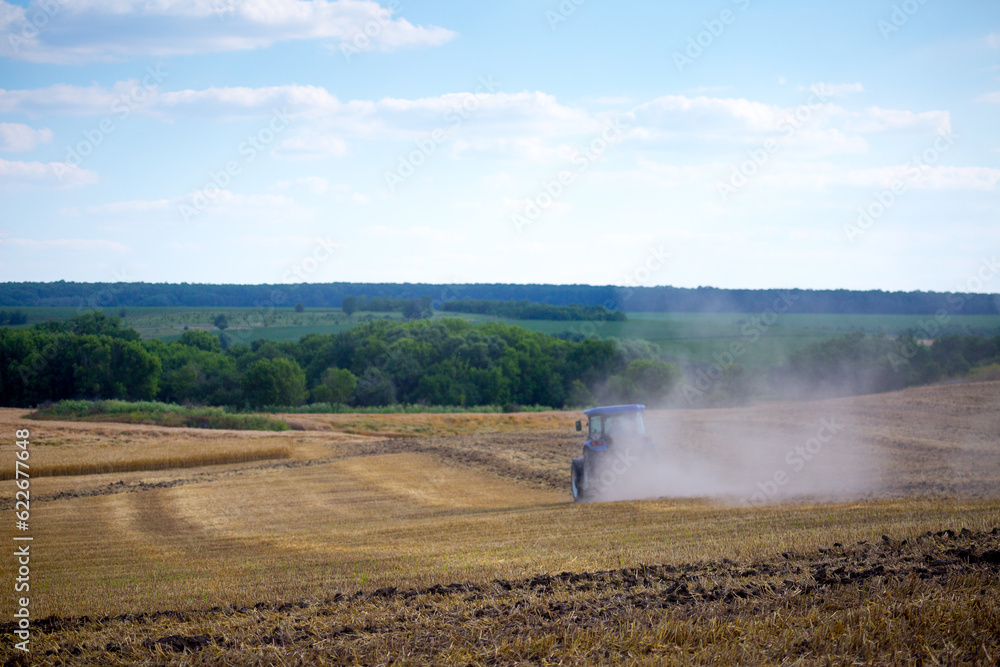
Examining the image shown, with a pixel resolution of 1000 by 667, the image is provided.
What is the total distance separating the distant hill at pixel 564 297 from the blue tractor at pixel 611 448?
9950 centimetres

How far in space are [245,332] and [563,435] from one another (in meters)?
92.0

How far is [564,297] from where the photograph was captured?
491 feet

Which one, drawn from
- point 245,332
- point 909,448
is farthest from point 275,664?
point 245,332

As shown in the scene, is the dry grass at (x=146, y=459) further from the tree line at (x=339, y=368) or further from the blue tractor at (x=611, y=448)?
the tree line at (x=339, y=368)

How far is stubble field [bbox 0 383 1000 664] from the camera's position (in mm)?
6406

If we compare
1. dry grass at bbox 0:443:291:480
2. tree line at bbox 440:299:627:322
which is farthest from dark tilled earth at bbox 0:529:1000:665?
tree line at bbox 440:299:627:322

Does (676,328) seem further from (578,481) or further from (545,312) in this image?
(578,481)

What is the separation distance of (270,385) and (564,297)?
90.6m

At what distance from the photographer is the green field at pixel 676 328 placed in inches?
3275

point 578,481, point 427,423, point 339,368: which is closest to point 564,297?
point 339,368

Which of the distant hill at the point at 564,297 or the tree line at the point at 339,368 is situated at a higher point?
the distant hill at the point at 564,297

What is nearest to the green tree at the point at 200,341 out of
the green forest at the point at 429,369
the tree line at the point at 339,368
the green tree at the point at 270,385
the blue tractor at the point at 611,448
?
the tree line at the point at 339,368

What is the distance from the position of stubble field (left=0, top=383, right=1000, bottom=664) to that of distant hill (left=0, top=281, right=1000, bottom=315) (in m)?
92.3

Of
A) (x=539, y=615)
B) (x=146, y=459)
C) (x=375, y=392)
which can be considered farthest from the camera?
(x=375, y=392)
